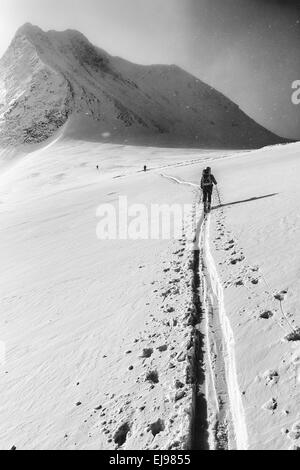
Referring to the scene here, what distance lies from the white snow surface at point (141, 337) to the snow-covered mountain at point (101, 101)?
310 feet

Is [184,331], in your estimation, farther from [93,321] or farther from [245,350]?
[93,321]

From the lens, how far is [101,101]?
5177 inches

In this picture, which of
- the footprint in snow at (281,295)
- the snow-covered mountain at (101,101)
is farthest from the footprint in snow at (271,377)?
the snow-covered mountain at (101,101)

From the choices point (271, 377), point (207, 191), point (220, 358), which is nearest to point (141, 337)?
point (220, 358)

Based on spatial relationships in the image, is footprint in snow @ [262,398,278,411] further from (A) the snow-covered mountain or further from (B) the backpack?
(A) the snow-covered mountain

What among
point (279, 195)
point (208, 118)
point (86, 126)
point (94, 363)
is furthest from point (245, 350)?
point (208, 118)

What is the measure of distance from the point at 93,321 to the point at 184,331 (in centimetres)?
173

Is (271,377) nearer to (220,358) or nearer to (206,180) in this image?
(220,358)

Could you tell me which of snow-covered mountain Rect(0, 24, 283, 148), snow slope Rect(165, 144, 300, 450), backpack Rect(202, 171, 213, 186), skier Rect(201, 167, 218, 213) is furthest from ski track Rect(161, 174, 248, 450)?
snow-covered mountain Rect(0, 24, 283, 148)

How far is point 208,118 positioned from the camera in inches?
6570

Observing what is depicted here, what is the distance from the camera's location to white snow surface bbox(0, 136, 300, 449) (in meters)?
3.61

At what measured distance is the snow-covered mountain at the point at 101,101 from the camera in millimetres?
114125

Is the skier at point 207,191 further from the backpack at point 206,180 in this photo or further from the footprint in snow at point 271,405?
the footprint in snow at point 271,405

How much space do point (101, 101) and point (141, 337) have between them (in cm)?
13670
